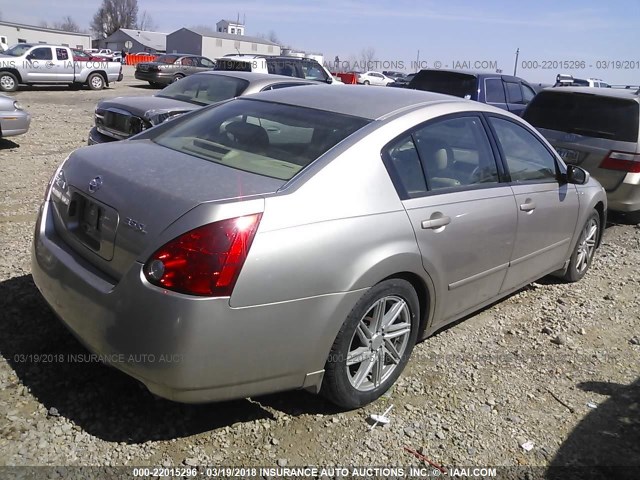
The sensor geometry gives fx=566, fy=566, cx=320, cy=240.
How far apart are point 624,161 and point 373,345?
5.10 meters

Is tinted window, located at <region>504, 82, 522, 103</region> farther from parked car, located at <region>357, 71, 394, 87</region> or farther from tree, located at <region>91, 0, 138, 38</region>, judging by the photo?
tree, located at <region>91, 0, 138, 38</region>

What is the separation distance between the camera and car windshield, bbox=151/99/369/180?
9.50 ft

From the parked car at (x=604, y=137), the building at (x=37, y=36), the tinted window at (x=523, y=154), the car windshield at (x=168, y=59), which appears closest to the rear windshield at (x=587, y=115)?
the parked car at (x=604, y=137)

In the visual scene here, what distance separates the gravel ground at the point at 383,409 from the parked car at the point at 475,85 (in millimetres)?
6933

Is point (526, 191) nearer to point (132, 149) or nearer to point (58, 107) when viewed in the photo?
point (132, 149)

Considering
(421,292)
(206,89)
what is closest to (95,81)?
(206,89)

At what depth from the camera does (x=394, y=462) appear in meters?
2.65

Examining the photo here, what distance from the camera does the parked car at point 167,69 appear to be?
25891 millimetres

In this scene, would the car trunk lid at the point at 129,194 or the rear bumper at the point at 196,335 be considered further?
the car trunk lid at the point at 129,194

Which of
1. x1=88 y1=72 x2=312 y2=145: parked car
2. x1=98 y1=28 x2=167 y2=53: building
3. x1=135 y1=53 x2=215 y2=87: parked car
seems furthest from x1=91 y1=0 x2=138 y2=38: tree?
x1=88 y1=72 x2=312 y2=145: parked car

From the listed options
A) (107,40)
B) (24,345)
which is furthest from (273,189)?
(107,40)

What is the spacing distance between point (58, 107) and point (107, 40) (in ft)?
285

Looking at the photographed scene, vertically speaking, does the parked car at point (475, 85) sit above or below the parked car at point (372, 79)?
above

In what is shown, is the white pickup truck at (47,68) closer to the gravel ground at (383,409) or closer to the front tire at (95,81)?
the front tire at (95,81)
